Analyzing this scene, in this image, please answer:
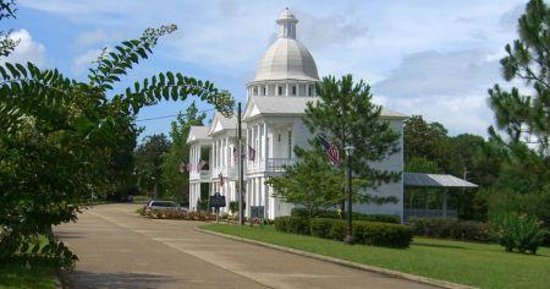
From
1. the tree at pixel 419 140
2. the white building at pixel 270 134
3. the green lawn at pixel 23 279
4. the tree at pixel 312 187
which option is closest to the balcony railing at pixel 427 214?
the white building at pixel 270 134

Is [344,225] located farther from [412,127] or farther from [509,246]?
[412,127]

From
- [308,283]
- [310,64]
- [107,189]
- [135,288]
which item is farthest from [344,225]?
[310,64]

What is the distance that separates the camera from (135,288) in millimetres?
15492

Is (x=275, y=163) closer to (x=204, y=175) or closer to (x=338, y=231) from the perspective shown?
(x=204, y=175)

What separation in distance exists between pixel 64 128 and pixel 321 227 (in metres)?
33.4

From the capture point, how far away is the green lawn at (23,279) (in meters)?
12.2

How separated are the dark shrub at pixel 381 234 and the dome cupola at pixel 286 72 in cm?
4160

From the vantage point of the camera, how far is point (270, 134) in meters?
61.7

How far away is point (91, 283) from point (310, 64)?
63.1m

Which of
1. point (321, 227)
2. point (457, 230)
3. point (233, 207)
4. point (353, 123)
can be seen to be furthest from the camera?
point (233, 207)

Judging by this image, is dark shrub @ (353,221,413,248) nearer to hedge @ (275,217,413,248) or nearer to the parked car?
hedge @ (275,217,413,248)

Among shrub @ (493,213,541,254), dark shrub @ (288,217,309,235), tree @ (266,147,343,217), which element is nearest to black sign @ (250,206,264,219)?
tree @ (266,147,343,217)

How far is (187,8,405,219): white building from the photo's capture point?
196 feet

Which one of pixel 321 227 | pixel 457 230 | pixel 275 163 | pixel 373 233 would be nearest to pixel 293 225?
pixel 321 227
